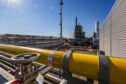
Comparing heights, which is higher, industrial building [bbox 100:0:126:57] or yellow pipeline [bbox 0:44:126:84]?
industrial building [bbox 100:0:126:57]

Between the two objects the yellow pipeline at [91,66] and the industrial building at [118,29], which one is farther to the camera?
the industrial building at [118,29]

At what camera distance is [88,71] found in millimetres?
1922

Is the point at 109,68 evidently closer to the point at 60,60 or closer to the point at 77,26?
the point at 60,60

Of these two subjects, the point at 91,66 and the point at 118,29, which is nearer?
the point at 91,66

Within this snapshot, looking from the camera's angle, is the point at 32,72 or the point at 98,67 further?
the point at 32,72

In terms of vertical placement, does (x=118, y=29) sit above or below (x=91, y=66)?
above

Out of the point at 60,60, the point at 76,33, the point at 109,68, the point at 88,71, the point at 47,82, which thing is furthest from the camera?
the point at 76,33

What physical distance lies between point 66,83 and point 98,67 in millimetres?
730

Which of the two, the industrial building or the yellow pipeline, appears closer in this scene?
the yellow pipeline

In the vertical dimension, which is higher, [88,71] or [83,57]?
[83,57]

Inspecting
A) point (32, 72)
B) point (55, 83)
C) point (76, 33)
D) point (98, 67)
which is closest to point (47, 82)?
point (55, 83)

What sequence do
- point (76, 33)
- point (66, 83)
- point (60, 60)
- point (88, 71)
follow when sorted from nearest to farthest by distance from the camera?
point (88, 71), point (66, 83), point (60, 60), point (76, 33)

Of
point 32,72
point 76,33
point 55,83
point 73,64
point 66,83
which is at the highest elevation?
point 76,33

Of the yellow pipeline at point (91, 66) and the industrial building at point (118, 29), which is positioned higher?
the industrial building at point (118, 29)
